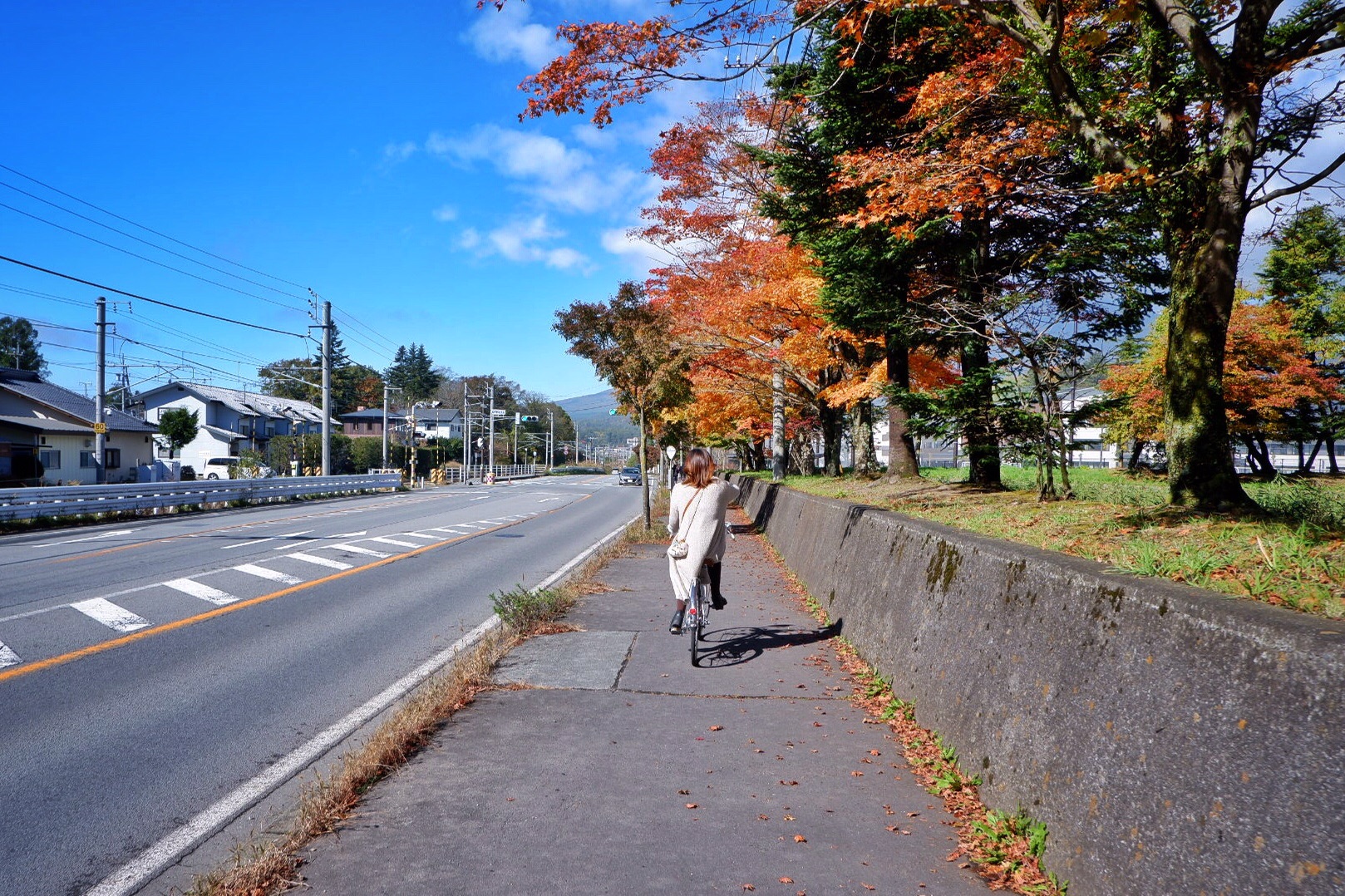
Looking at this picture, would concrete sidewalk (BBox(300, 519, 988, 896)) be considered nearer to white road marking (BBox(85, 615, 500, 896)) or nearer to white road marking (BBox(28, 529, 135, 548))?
white road marking (BBox(85, 615, 500, 896))

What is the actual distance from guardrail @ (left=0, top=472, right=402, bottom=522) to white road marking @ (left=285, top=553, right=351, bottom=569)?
35.9 ft

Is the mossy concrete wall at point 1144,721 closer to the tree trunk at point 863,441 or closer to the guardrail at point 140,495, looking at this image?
the tree trunk at point 863,441

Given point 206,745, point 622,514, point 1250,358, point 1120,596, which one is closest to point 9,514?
point 622,514

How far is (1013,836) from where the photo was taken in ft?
11.6

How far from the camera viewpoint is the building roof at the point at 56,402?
3966 cm

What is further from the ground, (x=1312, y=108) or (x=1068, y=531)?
(x=1312, y=108)

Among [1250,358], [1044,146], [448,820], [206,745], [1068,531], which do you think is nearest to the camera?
[448,820]

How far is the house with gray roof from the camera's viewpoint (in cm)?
3788

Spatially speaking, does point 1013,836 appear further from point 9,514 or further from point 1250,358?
point 1250,358

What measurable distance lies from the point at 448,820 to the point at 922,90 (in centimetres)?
914

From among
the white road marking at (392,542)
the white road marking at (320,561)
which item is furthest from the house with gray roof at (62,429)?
the white road marking at (320,561)

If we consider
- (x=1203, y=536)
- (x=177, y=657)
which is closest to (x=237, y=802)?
(x=177, y=657)

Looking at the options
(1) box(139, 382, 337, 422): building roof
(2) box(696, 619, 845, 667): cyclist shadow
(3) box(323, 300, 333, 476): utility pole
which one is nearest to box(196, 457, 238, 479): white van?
(1) box(139, 382, 337, 422): building roof

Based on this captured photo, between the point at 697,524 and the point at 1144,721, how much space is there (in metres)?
4.65
